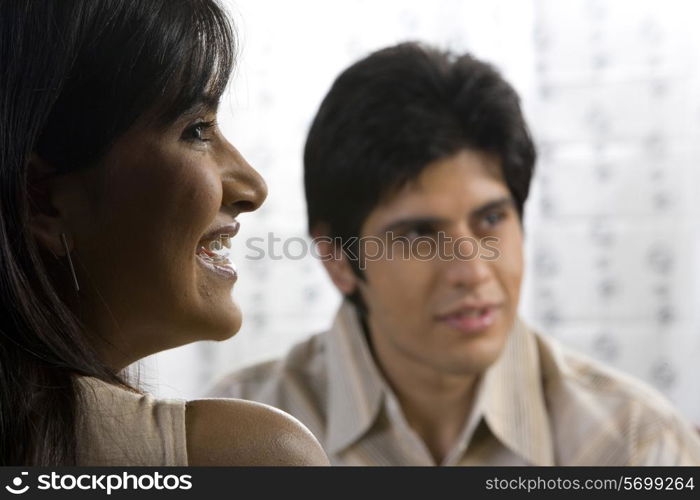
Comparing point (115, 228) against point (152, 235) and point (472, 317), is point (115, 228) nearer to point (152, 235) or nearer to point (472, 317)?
point (152, 235)

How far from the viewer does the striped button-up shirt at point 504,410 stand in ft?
2.87

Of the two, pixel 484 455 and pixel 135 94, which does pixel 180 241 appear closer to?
pixel 135 94

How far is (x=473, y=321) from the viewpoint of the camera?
85cm

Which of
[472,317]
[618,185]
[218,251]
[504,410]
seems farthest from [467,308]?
[618,185]

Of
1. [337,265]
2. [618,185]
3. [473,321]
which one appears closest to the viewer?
[473,321]

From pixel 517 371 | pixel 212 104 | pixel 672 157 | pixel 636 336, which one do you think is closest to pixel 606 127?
pixel 672 157

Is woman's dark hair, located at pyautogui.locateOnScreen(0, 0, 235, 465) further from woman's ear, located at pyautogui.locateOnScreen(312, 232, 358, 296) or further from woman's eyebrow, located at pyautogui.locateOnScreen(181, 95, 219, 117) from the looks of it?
woman's ear, located at pyautogui.locateOnScreen(312, 232, 358, 296)

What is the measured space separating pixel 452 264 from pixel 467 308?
0.15ft

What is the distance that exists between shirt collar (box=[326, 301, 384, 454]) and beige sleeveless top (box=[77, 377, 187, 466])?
0.50m

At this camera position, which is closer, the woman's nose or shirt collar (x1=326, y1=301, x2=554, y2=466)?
the woman's nose

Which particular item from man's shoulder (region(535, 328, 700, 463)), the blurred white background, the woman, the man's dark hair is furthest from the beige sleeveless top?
the blurred white background

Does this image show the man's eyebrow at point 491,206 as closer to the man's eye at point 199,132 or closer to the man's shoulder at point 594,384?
the man's shoulder at point 594,384

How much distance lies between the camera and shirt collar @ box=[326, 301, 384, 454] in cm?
88

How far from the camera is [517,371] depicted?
927mm
